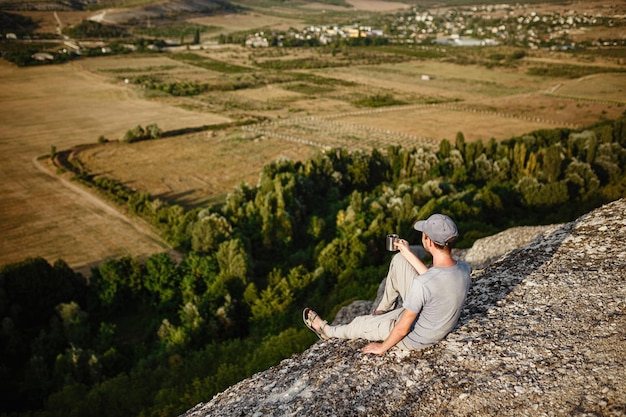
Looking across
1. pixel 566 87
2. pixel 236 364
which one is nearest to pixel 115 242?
pixel 236 364

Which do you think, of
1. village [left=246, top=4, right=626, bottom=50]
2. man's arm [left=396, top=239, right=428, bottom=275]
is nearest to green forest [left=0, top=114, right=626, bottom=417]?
man's arm [left=396, top=239, right=428, bottom=275]

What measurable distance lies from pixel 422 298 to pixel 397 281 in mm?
1389

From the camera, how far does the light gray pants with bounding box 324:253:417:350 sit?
29.6 feet

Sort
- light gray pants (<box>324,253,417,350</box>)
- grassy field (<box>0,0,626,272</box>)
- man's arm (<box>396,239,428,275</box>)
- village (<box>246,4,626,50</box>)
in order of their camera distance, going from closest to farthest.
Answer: man's arm (<box>396,239,428,275</box>) → light gray pants (<box>324,253,417,350</box>) → grassy field (<box>0,0,626,272</box>) → village (<box>246,4,626,50</box>)

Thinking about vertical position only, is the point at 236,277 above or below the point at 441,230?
below

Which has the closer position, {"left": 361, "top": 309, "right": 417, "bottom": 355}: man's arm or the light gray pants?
{"left": 361, "top": 309, "right": 417, "bottom": 355}: man's arm

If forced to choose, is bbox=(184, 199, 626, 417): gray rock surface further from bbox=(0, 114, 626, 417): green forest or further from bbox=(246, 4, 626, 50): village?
bbox=(246, 4, 626, 50): village

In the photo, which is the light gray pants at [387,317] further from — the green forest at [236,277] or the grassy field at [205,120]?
the grassy field at [205,120]

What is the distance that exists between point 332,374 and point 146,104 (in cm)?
9757

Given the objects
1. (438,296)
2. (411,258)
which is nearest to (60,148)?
(411,258)

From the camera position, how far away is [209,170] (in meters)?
61.8

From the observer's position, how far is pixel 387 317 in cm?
905

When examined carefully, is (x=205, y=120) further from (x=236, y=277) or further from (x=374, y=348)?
(x=374, y=348)

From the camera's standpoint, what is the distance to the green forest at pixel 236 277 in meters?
22.5
